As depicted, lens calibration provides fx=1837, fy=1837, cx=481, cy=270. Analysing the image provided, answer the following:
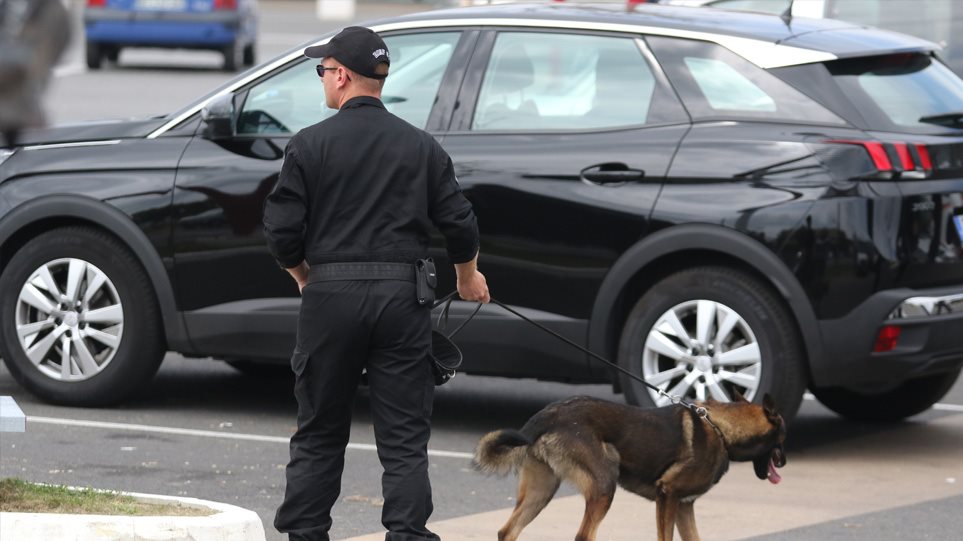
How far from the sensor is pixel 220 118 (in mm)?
7934

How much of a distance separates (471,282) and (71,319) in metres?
3.10

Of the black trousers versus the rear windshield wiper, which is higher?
the rear windshield wiper

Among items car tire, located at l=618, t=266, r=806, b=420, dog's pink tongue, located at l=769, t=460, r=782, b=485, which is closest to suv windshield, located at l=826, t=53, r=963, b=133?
car tire, located at l=618, t=266, r=806, b=420

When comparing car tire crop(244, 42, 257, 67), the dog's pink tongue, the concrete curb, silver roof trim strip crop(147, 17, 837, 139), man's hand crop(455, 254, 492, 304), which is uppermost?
silver roof trim strip crop(147, 17, 837, 139)

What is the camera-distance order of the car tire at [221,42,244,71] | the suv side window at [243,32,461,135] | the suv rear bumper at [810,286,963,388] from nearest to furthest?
the suv rear bumper at [810,286,963,388] → the suv side window at [243,32,461,135] → the car tire at [221,42,244,71]

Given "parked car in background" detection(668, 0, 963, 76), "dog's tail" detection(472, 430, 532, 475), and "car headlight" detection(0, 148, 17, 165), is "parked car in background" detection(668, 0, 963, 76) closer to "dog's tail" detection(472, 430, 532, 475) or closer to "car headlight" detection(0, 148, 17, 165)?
"car headlight" detection(0, 148, 17, 165)

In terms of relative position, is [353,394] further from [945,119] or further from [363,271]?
[945,119]

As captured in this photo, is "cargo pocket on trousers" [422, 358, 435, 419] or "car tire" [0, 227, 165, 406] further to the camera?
"car tire" [0, 227, 165, 406]

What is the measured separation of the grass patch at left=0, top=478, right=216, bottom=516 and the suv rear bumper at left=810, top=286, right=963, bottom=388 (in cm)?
297

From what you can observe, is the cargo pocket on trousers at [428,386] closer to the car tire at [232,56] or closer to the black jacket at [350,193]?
the black jacket at [350,193]

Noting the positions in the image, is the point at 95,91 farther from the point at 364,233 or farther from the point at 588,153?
the point at 364,233

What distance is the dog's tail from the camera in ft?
19.4

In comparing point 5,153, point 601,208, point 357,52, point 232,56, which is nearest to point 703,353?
point 601,208

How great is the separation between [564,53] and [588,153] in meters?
0.54
